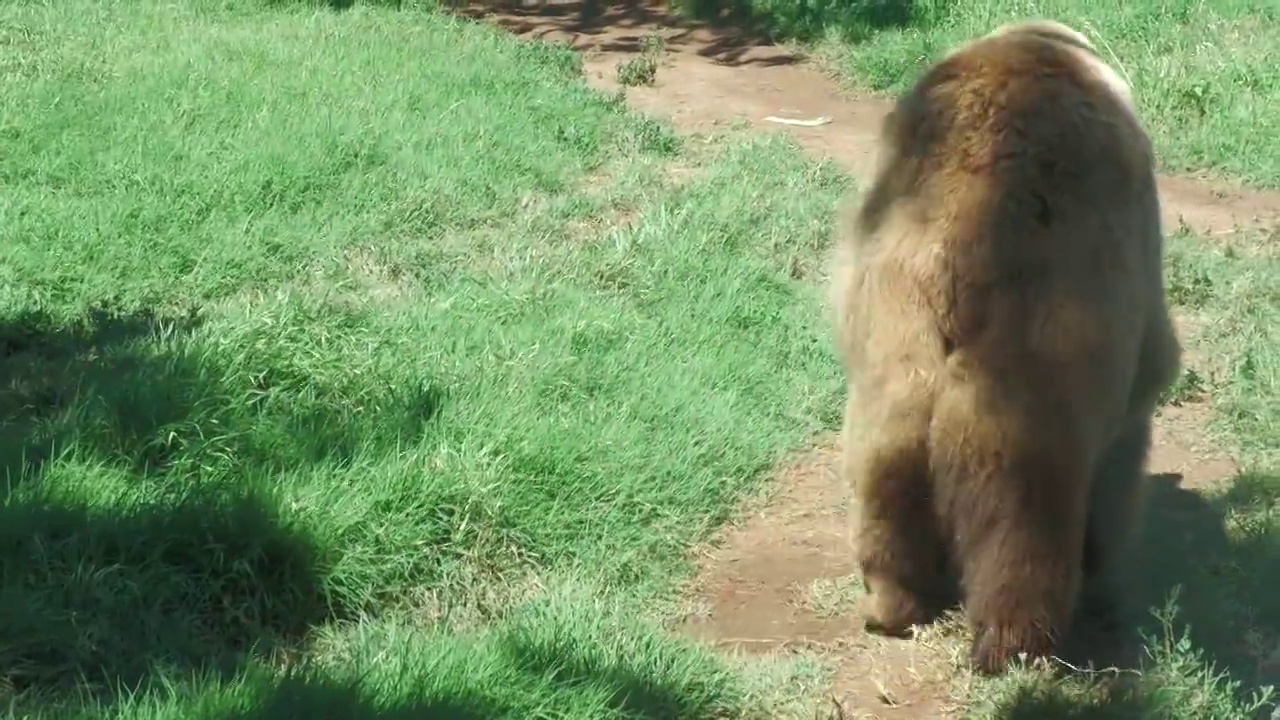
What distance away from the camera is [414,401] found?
17.3 feet

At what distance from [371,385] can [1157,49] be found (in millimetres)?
7570

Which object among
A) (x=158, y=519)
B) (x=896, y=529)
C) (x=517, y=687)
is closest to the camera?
(x=517, y=687)

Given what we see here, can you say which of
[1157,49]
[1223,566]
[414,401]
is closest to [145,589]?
[414,401]


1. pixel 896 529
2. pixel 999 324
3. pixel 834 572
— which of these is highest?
pixel 999 324

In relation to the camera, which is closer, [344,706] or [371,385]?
[344,706]

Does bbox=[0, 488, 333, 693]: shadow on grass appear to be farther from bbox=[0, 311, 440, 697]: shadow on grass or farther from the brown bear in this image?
the brown bear

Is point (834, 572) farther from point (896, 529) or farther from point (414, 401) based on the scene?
point (414, 401)

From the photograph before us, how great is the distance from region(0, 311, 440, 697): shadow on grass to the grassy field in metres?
0.01

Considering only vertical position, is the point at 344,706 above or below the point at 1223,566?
above

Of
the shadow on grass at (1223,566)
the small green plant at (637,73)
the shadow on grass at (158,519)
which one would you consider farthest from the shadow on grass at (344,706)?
the small green plant at (637,73)

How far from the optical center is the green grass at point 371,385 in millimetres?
4023

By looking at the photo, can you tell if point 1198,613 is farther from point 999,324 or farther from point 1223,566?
point 999,324

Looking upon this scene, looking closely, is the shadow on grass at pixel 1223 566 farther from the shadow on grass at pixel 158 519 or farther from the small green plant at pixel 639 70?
the small green plant at pixel 639 70

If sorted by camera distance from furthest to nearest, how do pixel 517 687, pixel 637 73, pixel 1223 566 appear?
1. pixel 637 73
2. pixel 1223 566
3. pixel 517 687
